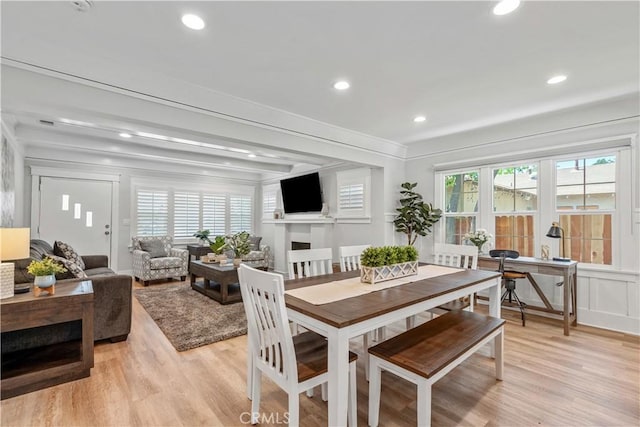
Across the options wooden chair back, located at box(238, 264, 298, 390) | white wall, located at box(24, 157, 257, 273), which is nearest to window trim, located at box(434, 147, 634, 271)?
wooden chair back, located at box(238, 264, 298, 390)

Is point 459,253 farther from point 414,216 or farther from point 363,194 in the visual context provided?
point 363,194

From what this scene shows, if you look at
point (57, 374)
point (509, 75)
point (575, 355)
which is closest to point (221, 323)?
point (57, 374)

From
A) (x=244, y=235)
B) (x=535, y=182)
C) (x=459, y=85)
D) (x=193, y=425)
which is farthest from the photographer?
(x=244, y=235)

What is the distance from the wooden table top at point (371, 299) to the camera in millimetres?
1529

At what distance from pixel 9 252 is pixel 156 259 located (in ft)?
11.4

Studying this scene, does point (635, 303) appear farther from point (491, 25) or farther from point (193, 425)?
point (193, 425)

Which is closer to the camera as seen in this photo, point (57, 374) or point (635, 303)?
point (57, 374)

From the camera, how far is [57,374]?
7.36 feet

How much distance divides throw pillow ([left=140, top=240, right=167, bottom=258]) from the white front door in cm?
75

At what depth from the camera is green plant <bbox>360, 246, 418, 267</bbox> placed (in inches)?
87.4

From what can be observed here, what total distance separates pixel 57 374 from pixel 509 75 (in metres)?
4.43

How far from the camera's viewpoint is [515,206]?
4109mm

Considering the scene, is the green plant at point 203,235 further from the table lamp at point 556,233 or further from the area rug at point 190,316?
the table lamp at point 556,233

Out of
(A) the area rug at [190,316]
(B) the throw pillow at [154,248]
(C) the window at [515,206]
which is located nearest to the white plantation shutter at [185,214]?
(B) the throw pillow at [154,248]
